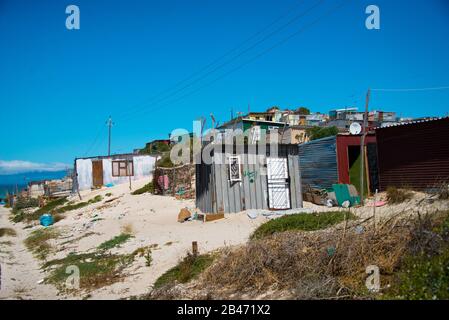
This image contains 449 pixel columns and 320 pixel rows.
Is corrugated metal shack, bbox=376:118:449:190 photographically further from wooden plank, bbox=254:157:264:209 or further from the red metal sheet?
wooden plank, bbox=254:157:264:209

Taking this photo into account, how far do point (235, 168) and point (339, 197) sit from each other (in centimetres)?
443

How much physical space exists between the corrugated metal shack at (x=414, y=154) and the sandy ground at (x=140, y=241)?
738cm

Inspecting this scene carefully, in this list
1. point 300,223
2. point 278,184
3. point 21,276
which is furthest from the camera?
point 278,184

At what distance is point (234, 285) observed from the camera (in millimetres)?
5797

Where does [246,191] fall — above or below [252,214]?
above

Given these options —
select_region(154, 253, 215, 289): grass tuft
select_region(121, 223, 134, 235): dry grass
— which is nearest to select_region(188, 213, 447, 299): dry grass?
select_region(154, 253, 215, 289): grass tuft

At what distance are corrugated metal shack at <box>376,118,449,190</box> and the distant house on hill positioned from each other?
74.2 feet

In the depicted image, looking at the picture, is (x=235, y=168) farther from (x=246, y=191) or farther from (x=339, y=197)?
(x=339, y=197)

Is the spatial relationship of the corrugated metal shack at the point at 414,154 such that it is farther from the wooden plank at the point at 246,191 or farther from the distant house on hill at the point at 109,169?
the distant house on hill at the point at 109,169

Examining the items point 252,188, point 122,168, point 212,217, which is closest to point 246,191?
point 252,188

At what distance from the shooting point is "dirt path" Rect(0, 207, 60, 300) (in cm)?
709

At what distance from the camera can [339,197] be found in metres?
14.3

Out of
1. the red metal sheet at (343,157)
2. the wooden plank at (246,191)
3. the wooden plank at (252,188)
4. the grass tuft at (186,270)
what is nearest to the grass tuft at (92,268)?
the grass tuft at (186,270)
